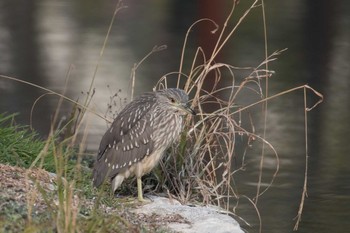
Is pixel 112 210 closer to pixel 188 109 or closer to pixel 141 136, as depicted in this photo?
pixel 141 136

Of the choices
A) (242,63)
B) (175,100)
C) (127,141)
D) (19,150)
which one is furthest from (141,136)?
(242,63)

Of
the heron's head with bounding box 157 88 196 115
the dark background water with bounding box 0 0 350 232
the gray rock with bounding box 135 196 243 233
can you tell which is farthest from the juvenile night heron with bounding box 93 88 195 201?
the dark background water with bounding box 0 0 350 232

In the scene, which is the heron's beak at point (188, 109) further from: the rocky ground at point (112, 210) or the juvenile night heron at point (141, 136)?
the rocky ground at point (112, 210)

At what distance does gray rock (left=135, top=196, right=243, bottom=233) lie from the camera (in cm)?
778

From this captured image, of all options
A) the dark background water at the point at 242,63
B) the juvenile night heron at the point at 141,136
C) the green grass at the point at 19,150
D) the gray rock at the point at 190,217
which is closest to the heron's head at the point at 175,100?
the juvenile night heron at the point at 141,136

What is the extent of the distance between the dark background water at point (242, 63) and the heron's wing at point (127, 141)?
1191mm

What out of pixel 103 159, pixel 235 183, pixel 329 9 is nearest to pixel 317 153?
pixel 235 183

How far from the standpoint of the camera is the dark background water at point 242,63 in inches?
439

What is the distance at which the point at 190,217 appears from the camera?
802 centimetres

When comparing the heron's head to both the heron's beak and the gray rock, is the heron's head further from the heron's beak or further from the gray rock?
the gray rock

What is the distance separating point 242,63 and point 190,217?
343 inches

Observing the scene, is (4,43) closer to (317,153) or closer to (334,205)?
(317,153)

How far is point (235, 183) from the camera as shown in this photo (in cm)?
1110

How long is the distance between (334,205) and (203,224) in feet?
9.90
